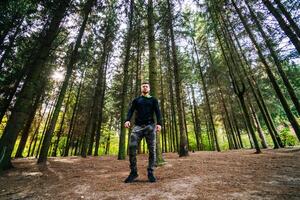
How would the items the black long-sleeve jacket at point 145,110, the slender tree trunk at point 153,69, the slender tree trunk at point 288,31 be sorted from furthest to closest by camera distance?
the slender tree trunk at point 153,69
the slender tree trunk at point 288,31
the black long-sleeve jacket at point 145,110

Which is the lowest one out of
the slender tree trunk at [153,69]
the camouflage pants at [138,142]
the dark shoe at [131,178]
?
the dark shoe at [131,178]

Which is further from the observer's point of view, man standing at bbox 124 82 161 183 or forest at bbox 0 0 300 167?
forest at bbox 0 0 300 167

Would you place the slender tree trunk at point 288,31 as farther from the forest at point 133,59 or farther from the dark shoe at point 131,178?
the dark shoe at point 131,178

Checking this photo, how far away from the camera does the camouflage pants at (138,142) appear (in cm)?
472

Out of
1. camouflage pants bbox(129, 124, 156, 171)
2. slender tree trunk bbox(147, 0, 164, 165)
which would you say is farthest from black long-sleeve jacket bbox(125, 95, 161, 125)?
slender tree trunk bbox(147, 0, 164, 165)

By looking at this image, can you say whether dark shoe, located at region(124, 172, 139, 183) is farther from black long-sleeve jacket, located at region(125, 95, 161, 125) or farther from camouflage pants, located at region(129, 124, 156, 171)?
black long-sleeve jacket, located at region(125, 95, 161, 125)

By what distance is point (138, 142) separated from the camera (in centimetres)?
483

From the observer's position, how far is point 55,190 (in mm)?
4383

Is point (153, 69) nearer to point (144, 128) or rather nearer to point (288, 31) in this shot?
point (144, 128)

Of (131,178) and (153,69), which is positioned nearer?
(131,178)

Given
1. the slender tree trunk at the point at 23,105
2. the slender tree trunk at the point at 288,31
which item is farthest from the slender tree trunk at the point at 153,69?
the slender tree trunk at the point at 288,31

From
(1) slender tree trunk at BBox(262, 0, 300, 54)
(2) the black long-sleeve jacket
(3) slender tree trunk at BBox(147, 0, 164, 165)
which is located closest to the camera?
(2) the black long-sleeve jacket

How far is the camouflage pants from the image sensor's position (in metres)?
4.72

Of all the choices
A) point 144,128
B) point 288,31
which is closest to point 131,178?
point 144,128
